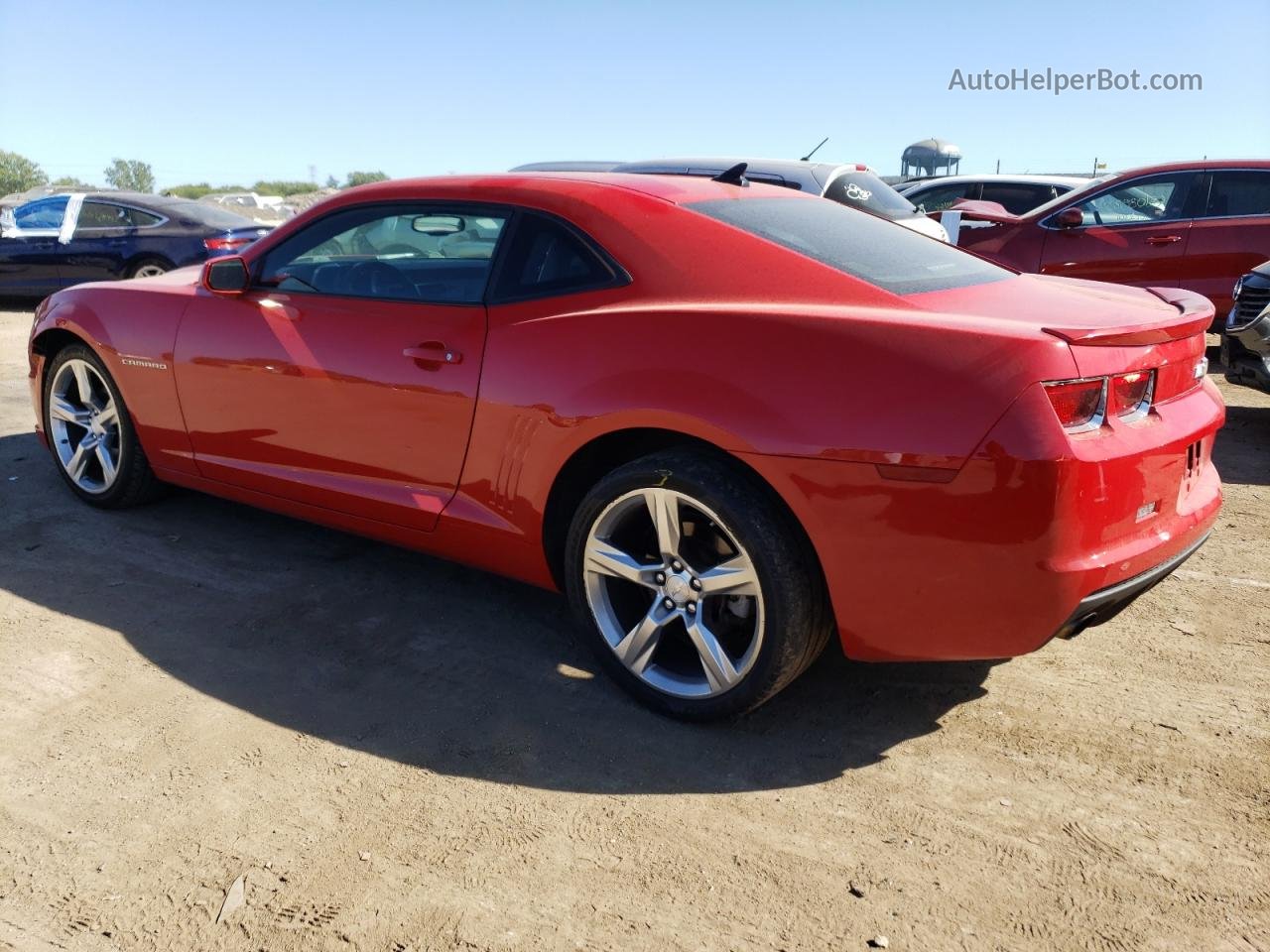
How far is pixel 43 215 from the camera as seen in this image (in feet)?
42.2

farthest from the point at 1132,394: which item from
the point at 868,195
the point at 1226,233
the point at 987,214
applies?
the point at 987,214

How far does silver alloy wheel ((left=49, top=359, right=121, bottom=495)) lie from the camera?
16.1 feet

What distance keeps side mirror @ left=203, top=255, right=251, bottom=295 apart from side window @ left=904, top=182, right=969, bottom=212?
10.6m

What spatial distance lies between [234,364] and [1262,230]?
7765 millimetres

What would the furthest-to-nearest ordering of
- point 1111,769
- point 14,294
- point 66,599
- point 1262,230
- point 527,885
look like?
point 14,294 → point 1262,230 → point 66,599 → point 1111,769 → point 527,885

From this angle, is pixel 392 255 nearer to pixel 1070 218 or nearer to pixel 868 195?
pixel 868 195

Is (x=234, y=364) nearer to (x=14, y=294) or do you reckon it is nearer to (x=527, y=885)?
(x=527, y=885)

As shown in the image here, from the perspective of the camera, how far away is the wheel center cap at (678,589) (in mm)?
3115

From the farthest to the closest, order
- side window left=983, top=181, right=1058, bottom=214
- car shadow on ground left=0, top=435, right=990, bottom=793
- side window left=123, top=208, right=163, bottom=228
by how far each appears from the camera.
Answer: side window left=983, top=181, right=1058, bottom=214 → side window left=123, top=208, right=163, bottom=228 → car shadow on ground left=0, top=435, right=990, bottom=793

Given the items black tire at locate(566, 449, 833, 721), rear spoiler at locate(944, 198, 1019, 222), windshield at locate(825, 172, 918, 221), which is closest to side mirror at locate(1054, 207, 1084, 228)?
rear spoiler at locate(944, 198, 1019, 222)

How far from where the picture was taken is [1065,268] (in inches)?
360

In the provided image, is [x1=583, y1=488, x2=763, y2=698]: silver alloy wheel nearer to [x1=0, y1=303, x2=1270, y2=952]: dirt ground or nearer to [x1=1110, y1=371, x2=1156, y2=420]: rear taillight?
[x1=0, y1=303, x2=1270, y2=952]: dirt ground

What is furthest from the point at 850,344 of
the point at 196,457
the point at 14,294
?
the point at 14,294

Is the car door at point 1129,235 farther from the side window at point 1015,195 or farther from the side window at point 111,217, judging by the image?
the side window at point 111,217
